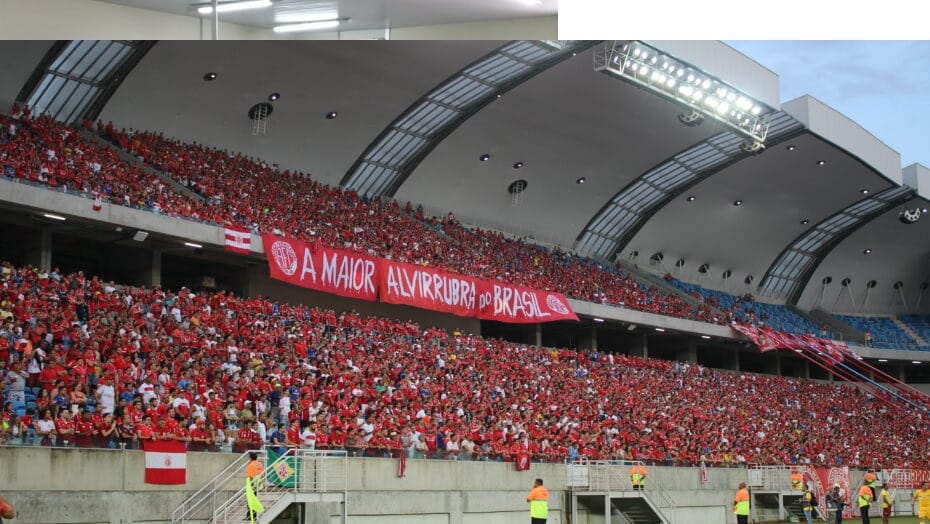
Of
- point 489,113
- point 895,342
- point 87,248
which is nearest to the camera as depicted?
point 87,248

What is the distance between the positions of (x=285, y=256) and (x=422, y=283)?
Result: 22.1 ft

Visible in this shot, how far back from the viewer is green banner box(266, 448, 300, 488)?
73.9ft

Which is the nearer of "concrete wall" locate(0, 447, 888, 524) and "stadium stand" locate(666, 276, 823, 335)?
"concrete wall" locate(0, 447, 888, 524)

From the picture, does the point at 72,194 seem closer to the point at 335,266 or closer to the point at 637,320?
the point at 335,266

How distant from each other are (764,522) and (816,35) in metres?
38.4

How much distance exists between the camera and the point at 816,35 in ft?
18.9

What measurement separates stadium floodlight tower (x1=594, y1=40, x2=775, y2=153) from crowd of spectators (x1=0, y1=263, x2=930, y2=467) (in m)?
12.2

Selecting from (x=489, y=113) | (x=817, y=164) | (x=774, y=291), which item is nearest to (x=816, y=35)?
(x=489, y=113)

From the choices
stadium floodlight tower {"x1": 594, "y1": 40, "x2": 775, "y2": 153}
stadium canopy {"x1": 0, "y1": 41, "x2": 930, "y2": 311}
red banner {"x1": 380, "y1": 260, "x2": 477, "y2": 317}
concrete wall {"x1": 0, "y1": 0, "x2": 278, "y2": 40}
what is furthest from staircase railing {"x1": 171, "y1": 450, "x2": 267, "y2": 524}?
stadium floodlight tower {"x1": 594, "y1": 40, "x2": 775, "y2": 153}

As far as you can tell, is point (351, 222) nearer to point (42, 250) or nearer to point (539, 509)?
point (42, 250)

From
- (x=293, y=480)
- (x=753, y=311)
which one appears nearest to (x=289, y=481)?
(x=293, y=480)

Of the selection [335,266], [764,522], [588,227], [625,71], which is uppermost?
[625,71]

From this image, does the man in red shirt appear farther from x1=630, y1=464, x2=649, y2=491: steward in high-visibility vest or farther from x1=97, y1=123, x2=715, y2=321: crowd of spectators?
x1=630, y1=464, x2=649, y2=491: steward in high-visibility vest

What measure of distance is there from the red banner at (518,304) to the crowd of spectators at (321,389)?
1.58 metres
